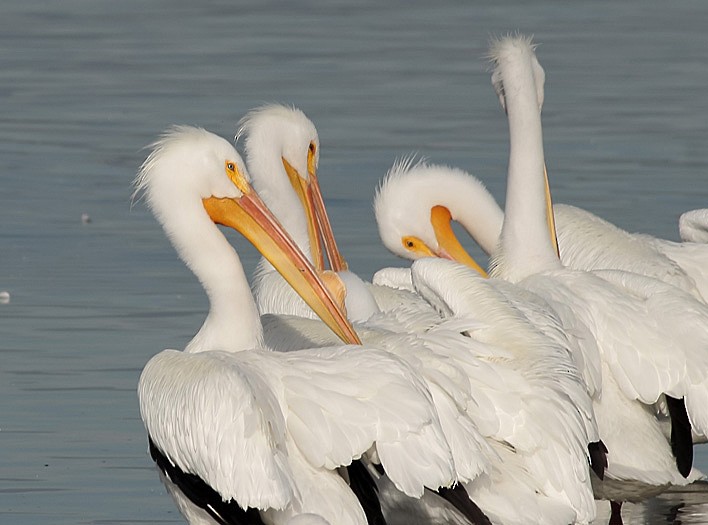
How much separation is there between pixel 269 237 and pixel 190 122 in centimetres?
634

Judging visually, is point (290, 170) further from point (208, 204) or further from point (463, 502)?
point (463, 502)

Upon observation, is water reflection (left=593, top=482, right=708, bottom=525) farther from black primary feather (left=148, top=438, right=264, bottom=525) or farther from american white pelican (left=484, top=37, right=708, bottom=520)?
black primary feather (left=148, top=438, right=264, bottom=525)

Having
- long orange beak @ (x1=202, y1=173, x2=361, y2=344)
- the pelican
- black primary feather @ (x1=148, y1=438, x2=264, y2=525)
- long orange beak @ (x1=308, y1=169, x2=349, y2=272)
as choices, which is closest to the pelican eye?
long orange beak @ (x1=308, y1=169, x2=349, y2=272)

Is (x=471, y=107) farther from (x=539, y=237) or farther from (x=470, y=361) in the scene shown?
(x=470, y=361)

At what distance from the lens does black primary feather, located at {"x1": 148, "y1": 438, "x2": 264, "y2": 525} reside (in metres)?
5.46

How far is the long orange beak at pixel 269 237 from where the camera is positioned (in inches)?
256

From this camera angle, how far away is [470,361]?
566 centimetres

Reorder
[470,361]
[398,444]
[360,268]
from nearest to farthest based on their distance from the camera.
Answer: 1. [398,444]
2. [470,361]
3. [360,268]

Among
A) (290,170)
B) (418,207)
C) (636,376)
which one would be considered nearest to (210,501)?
(636,376)

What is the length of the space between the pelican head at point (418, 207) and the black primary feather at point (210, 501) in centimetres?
329

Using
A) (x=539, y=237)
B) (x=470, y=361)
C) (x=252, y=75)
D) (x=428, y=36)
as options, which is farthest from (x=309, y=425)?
(x=428, y=36)

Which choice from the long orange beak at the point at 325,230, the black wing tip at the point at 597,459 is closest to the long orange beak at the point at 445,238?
the long orange beak at the point at 325,230

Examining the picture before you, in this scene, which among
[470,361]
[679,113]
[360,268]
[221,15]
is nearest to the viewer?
[470,361]

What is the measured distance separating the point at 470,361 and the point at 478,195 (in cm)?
326
